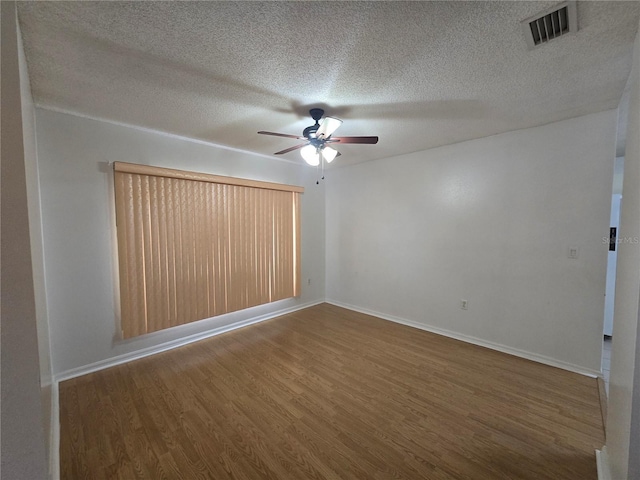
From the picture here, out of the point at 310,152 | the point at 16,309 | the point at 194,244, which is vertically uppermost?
the point at 310,152

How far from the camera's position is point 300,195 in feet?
14.6

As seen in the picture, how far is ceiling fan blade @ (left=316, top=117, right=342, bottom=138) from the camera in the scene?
7.64 ft

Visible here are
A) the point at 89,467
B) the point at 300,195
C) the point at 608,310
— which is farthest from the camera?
the point at 300,195

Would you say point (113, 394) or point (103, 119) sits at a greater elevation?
point (103, 119)

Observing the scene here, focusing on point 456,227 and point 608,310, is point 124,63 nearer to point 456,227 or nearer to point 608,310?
point 456,227

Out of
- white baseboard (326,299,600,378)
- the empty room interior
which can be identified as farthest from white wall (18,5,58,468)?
white baseboard (326,299,600,378)

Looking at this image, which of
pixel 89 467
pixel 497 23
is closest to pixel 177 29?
pixel 497 23

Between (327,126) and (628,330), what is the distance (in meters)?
2.35

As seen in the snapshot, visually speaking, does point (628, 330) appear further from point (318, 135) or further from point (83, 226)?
point (83, 226)

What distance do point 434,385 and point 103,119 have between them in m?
4.15

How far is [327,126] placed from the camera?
94.2 inches

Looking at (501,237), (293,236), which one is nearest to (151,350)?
(293,236)

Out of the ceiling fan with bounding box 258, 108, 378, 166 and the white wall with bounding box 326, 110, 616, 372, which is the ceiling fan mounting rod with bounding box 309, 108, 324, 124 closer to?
the ceiling fan with bounding box 258, 108, 378, 166

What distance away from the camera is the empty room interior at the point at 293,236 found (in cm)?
133
